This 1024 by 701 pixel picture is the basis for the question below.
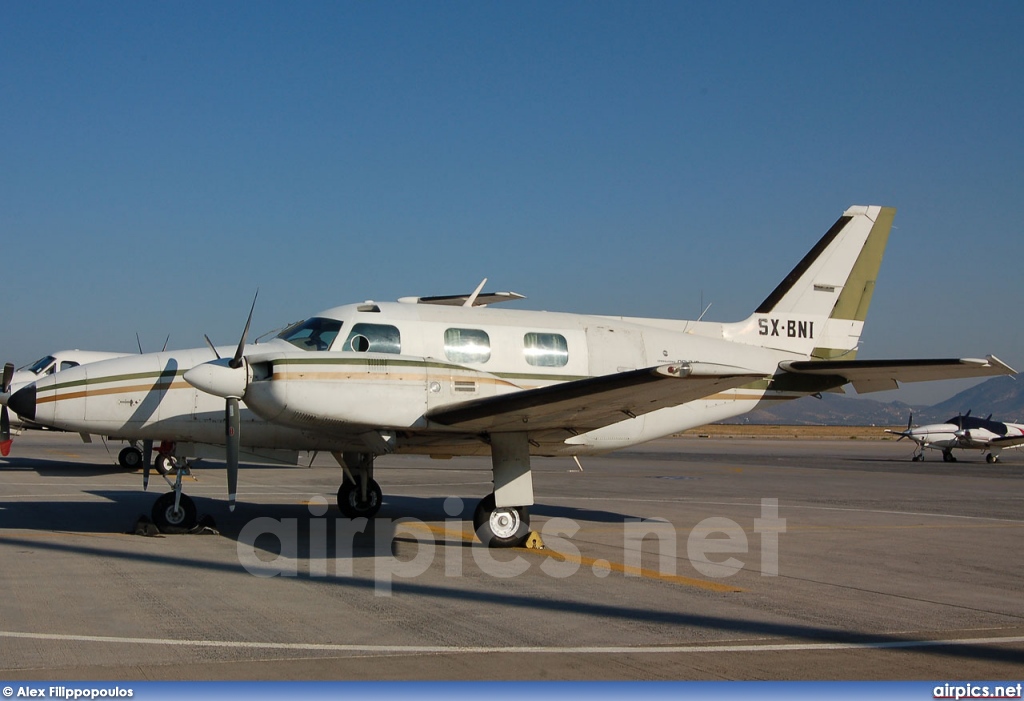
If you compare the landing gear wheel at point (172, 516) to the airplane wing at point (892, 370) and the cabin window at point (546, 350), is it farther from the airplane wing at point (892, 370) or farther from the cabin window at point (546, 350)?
the airplane wing at point (892, 370)

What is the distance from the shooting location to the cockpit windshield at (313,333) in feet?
37.3

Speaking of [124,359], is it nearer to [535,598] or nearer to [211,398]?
[211,398]

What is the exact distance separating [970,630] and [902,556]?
14.3 feet

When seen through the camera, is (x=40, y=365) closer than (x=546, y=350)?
No

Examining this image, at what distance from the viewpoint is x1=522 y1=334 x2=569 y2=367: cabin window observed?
1248 cm

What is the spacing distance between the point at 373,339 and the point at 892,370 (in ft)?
22.9

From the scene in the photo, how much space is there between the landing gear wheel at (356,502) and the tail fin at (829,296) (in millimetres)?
6062

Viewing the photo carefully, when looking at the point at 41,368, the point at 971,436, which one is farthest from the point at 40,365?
the point at 971,436

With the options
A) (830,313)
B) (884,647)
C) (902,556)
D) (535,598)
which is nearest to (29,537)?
(535,598)

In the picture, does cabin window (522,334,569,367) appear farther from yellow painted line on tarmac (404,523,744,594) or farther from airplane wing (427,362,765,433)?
yellow painted line on tarmac (404,523,744,594)

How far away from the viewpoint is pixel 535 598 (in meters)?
8.11

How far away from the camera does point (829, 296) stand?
1493 cm

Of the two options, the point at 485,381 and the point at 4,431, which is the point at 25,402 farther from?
the point at 485,381

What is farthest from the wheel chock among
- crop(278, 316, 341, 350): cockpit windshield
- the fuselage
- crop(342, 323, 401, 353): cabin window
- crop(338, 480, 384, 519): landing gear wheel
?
crop(278, 316, 341, 350): cockpit windshield
